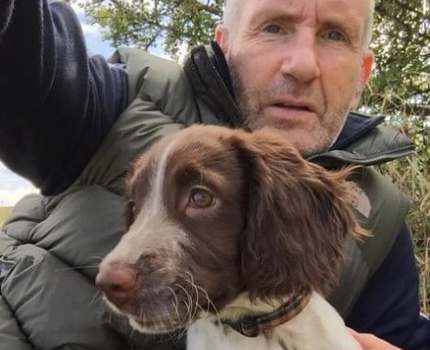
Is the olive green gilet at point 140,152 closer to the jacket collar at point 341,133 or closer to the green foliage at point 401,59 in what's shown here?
the jacket collar at point 341,133

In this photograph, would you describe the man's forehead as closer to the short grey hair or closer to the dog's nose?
the short grey hair

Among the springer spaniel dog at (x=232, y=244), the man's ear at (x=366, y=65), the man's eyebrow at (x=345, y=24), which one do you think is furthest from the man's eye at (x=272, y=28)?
the springer spaniel dog at (x=232, y=244)

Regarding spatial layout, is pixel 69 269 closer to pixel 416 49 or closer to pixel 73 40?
pixel 73 40

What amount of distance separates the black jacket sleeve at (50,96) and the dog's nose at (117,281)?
745 millimetres

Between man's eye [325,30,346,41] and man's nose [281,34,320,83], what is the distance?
103mm

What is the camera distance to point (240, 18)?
316cm

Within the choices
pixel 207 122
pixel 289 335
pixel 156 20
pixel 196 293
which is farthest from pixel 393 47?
pixel 196 293

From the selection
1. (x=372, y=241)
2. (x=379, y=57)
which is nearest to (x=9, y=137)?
(x=372, y=241)

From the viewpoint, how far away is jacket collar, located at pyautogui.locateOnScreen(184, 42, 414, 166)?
9.22 ft

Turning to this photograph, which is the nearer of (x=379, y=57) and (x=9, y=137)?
(x=9, y=137)

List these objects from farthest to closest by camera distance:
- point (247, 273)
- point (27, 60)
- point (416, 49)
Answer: point (416, 49), point (27, 60), point (247, 273)

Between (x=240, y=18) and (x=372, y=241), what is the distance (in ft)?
3.64

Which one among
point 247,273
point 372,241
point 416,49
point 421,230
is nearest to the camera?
point 247,273

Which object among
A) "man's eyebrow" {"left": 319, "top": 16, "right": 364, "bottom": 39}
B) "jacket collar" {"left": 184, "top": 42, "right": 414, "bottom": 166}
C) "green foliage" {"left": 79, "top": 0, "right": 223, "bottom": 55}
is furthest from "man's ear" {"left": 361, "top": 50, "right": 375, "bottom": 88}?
"green foliage" {"left": 79, "top": 0, "right": 223, "bottom": 55}
